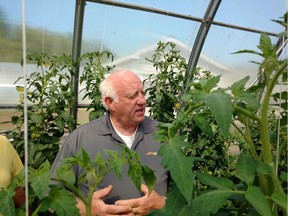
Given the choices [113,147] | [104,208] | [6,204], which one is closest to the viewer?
[6,204]

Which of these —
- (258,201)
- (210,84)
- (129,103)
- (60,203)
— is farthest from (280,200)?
(129,103)

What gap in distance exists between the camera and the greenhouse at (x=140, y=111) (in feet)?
2.35

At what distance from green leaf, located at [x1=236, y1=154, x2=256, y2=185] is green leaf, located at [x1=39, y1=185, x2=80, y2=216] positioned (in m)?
0.36

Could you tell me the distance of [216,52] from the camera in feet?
17.5

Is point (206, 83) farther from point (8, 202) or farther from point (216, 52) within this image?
point (216, 52)

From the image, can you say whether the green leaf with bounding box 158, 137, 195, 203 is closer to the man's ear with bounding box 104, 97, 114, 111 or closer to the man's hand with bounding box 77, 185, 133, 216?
the man's hand with bounding box 77, 185, 133, 216

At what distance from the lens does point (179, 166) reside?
675 mm

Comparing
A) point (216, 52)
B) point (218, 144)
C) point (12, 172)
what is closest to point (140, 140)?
point (12, 172)

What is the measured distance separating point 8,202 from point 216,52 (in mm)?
4909

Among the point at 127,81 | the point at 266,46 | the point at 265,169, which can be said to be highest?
the point at 266,46

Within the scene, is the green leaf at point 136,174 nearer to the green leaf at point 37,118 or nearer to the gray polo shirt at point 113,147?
the gray polo shirt at point 113,147

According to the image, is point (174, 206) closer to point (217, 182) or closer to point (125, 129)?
point (217, 182)

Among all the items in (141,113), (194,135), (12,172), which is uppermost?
(141,113)

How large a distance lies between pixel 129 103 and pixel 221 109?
4.30ft
